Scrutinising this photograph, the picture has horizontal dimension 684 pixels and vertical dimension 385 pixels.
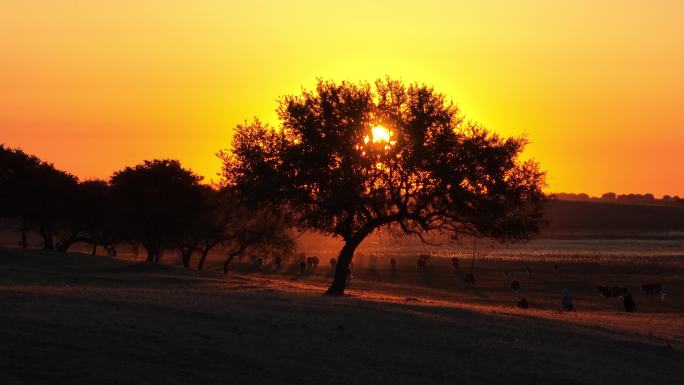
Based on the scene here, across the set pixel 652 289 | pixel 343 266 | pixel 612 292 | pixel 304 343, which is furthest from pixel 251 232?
pixel 304 343

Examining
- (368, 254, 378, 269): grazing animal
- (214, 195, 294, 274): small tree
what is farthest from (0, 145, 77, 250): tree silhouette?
(368, 254, 378, 269): grazing animal

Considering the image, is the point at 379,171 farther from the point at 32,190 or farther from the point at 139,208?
the point at 32,190

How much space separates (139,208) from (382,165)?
131 ft

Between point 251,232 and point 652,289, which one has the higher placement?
point 251,232

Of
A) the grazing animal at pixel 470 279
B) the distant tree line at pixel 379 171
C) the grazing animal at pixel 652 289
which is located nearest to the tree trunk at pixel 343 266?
the distant tree line at pixel 379 171

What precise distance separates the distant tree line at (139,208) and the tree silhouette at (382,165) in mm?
29939

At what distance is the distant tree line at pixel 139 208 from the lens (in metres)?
80.0

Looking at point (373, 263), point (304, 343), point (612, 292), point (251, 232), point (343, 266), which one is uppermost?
point (251, 232)

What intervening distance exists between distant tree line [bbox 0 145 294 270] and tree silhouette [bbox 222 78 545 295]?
29939 millimetres

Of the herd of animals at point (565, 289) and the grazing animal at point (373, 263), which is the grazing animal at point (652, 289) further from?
the grazing animal at point (373, 263)

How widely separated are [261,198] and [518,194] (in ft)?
37.8

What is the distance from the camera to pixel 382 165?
1730 inches

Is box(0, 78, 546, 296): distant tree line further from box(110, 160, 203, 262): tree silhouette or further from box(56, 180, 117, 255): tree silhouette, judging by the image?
box(56, 180, 117, 255): tree silhouette

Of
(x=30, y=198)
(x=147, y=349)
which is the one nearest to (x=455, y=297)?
(x=30, y=198)
